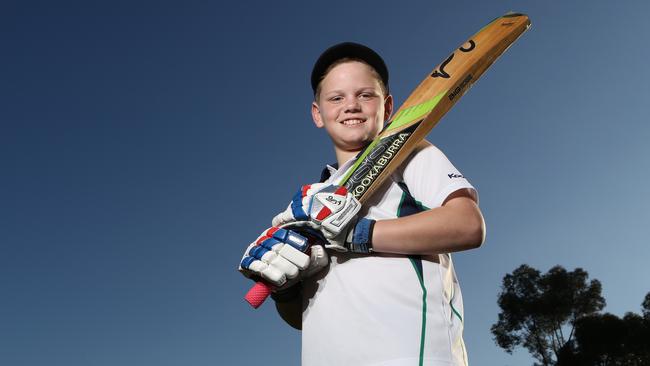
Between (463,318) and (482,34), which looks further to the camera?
(482,34)

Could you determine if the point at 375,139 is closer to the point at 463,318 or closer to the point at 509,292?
the point at 463,318

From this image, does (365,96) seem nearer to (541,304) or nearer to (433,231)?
(433,231)

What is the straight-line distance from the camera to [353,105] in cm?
263

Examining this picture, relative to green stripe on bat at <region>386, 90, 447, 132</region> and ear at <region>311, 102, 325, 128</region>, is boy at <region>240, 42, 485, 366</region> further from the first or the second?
ear at <region>311, 102, 325, 128</region>

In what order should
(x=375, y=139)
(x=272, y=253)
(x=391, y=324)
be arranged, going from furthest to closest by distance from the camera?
1. (x=375, y=139)
2. (x=272, y=253)
3. (x=391, y=324)

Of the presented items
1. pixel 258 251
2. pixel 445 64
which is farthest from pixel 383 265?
pixel 445 64

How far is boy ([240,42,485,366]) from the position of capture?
2.10 m

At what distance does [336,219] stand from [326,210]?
5 cm

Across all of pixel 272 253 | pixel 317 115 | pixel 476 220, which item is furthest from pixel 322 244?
pixel 317 115

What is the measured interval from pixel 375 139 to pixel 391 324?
2.82ft

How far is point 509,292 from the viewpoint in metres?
35.2

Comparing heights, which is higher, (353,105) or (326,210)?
(353,105)

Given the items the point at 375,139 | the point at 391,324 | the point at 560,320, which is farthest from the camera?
the point at 560,320

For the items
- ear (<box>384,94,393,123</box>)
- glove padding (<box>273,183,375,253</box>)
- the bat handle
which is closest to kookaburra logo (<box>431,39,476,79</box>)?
ear (<box>384,94,393,123</box>)
